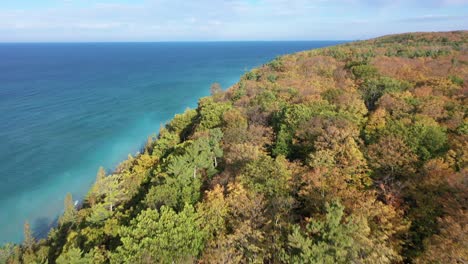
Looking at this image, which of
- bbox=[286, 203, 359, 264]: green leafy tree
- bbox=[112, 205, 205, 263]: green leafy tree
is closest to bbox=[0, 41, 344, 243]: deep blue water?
bbox=[112, 205, 205, 263]: green leafy tree

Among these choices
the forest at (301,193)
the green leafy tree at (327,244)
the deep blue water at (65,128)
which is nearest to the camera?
the green leafy tree at (327,244)

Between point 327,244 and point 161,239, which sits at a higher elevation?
point 327,244

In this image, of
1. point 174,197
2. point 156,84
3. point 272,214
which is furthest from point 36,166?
point 156,84

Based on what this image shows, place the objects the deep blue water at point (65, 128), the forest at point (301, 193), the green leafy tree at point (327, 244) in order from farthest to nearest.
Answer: the deep blue water at point (65, 128) < the forest at point (301, 193) < the green leafy tree at point (327, 244)

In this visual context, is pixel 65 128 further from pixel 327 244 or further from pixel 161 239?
pixel 327 244

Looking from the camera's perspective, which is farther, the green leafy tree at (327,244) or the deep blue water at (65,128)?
the deep blue water at (65,128)

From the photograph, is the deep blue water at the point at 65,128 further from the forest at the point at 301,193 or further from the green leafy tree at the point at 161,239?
the green leafy tree at the point at 161,239

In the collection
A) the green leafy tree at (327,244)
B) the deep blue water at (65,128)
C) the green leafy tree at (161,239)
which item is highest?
the green leafy tree at (327,244)

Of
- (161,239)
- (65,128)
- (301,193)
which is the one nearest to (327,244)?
(301,193)

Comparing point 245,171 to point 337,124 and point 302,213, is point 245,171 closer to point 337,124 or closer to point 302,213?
point 302,213

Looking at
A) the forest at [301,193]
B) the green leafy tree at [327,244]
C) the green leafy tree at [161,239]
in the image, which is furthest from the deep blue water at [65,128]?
the green leafy tree at [327,244]
